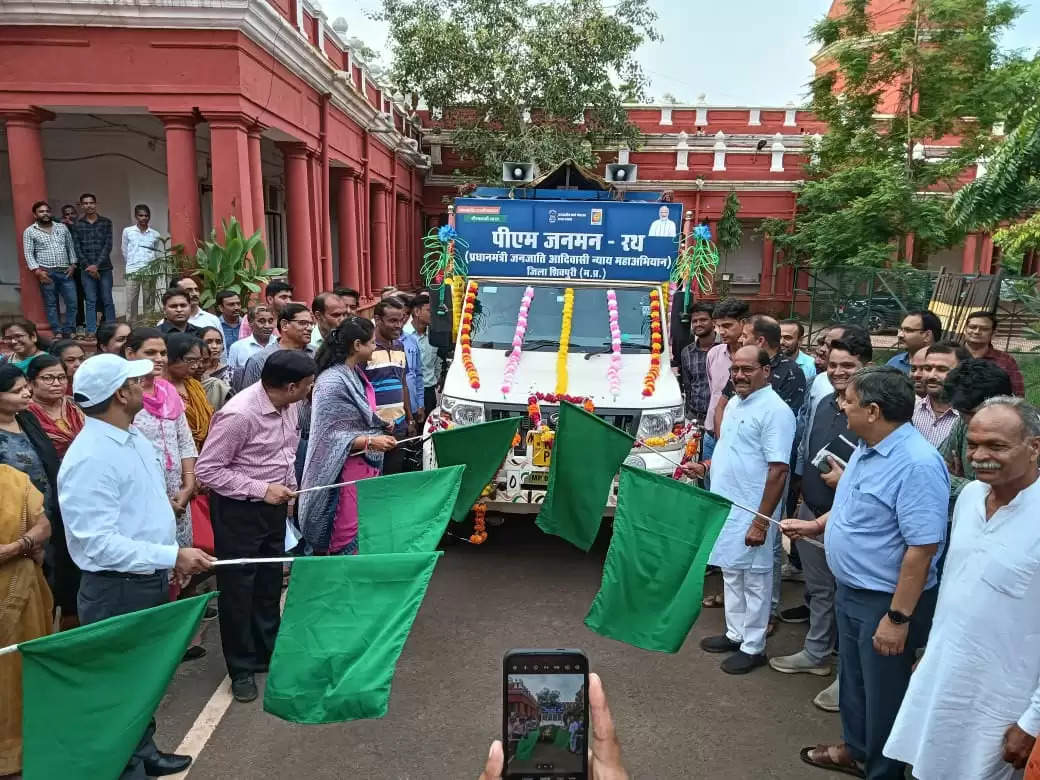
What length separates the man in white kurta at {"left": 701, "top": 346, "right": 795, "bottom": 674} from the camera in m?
4.38

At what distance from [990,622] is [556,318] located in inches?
199

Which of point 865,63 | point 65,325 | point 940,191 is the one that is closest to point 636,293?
point 65,325

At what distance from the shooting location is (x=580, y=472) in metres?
5.10

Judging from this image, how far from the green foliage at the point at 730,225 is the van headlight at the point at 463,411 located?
67.8 ft

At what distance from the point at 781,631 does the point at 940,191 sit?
2152 centimetres

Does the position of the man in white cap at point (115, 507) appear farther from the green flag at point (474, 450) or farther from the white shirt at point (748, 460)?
the white shirt at point (748, 460)

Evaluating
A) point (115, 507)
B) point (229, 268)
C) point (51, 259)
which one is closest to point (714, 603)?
point (115, 507)

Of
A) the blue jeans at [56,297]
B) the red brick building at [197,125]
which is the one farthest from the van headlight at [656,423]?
the blue jeans at [56,297]

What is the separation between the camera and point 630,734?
13.2ft

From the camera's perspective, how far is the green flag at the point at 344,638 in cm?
329

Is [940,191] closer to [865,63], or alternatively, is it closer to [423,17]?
[865,63]

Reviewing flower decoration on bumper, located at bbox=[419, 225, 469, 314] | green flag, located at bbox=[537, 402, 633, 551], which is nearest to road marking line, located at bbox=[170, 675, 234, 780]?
green flag, located at bbox=[537, 402, 633, 551]

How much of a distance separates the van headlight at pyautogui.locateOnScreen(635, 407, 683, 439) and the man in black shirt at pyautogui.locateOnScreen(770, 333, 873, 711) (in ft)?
5.08

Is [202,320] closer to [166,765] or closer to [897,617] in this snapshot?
[166,765]
